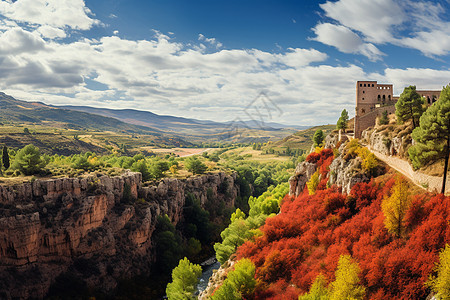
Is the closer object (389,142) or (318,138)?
(389,142)

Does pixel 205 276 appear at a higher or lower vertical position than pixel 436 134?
lower

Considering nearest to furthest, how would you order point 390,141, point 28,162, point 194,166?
point 390,141
point 28,162
point 194,166

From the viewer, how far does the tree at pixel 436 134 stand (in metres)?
35.6

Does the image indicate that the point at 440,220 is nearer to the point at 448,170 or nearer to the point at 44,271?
the point at 448,170

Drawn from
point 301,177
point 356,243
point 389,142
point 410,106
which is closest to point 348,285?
point 356,243

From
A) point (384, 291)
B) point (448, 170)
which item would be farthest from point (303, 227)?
point (448, 170)

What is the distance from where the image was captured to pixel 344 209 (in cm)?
4403

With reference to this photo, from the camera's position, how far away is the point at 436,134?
3631 centimetres

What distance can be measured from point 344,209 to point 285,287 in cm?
1521

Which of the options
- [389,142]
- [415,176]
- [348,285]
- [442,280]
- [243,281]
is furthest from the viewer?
[389,142]

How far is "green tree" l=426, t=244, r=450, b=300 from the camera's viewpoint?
24562mm

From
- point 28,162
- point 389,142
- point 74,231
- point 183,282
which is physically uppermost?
point 389,142

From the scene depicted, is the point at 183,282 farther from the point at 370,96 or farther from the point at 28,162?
the point at 370,96

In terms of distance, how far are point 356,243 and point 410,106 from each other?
30.8m
